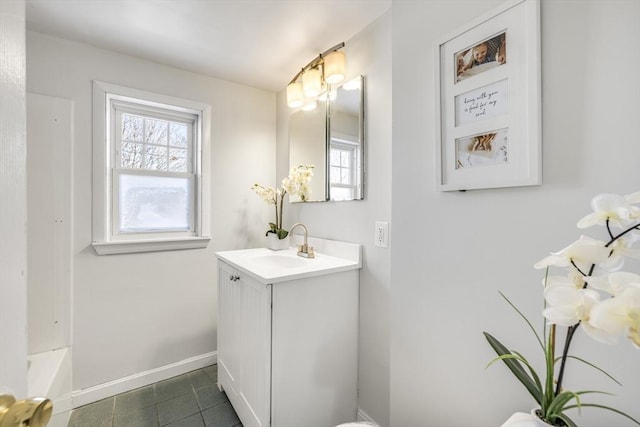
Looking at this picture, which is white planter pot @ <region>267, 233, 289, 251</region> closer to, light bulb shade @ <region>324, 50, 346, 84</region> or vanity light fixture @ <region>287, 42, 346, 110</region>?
vanity light fixture @ <region>287, 42, 346, 110</region>

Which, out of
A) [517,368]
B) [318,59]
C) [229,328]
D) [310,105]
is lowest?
[229,328]

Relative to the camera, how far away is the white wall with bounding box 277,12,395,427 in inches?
57.4

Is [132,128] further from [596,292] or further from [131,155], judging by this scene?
[596,292]

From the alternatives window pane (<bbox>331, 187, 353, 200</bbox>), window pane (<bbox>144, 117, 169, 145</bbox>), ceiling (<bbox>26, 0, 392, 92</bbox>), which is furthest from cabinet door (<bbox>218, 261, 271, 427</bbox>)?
ceiling (<bbox>26, 0, 392, 92</bbox>)

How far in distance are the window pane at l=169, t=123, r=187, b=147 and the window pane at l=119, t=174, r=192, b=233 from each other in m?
0.29

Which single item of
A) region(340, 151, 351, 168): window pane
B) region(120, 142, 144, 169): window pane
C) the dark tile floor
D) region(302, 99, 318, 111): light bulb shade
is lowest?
the dark tile floor

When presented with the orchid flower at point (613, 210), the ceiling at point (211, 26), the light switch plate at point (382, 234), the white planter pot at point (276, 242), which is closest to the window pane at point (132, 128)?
the ceiling at point (211, 26)

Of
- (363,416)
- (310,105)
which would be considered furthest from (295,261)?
(310,105)

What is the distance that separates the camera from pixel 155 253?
1969 millimetres

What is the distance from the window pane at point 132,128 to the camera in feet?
6.42

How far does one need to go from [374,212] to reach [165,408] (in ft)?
5.75

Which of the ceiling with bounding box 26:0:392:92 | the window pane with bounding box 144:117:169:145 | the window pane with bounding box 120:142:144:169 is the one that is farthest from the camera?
the window pane with bounding box 144:117:169:145

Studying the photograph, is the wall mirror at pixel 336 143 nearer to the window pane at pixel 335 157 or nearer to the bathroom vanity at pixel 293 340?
the window pane at pixel 335 157

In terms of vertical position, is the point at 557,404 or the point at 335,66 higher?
the point at 335,66
